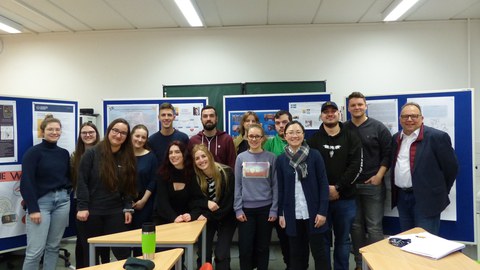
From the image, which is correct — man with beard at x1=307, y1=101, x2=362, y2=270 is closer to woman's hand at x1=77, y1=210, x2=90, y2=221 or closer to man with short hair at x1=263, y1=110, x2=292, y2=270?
man with short hair at x1=263, y1=110, x2=292, y2=270

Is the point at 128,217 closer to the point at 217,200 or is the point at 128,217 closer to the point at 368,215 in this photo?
the point at 217,200

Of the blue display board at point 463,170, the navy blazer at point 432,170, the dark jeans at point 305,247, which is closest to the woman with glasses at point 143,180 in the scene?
the dark jeans at point 305,247

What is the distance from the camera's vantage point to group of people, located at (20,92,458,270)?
2.60m

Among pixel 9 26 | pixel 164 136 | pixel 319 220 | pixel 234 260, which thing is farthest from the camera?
pixel 9 26

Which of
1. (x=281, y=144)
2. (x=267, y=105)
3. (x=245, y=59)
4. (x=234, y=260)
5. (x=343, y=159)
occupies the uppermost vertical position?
(x=245, y=59)

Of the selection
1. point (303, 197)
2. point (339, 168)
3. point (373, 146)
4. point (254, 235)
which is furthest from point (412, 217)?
point (254, 235)

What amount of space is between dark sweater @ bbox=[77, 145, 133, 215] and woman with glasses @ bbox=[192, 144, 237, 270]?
29.9 inches

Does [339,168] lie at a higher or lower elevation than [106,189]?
higher

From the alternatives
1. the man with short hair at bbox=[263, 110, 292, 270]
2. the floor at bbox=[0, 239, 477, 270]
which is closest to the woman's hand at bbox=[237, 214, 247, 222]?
the man with short hair at bbox=[263, 110, 292, 270]

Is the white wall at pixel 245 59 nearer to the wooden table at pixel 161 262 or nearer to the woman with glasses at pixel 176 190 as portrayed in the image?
the woman with glasses at pixel 176 190

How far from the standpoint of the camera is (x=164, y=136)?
10.9ft

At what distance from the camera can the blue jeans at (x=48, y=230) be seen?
2852 mm

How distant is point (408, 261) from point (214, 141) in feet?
6.80

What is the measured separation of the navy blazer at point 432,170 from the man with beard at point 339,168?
568 mm
